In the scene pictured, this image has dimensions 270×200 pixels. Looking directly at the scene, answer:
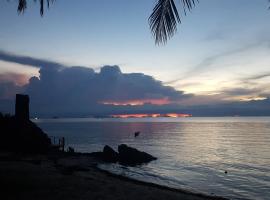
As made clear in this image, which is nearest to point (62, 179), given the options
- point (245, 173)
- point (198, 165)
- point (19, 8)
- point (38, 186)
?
point (38, 186)

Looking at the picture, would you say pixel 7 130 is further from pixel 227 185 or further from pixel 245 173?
pixel 245 173

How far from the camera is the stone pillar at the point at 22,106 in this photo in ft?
131

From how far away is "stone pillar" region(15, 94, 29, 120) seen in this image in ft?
131

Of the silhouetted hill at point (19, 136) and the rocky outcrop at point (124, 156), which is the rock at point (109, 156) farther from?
the silhouetted hill at point (19, 136)

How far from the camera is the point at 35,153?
41.2 meters

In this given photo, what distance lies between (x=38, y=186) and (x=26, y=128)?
24.6 metres

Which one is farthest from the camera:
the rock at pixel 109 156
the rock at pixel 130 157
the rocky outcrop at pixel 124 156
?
the rock at pixel 130 157

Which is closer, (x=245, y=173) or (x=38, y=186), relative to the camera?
(x=38, y=186)

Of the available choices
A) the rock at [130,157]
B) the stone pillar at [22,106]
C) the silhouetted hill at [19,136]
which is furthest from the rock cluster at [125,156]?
the stone pillar at [22,106]

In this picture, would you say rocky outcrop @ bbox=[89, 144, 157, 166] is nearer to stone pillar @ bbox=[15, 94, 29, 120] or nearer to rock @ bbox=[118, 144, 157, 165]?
rock @ bbox=[118, 144, 157, 165]

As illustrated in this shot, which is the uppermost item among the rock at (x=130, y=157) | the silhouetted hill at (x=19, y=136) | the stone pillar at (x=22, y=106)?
the stone pillar at (x=22, y=106)

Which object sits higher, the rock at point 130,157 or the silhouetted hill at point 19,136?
Answer: the silhouetted hill at point 19,136

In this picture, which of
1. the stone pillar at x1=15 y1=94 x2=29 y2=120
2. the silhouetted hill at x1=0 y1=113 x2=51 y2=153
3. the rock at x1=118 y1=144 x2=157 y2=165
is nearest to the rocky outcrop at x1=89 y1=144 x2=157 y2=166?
the rock at x1=118 y1=144 x2=157 y2=165

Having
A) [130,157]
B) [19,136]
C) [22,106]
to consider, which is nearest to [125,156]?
[130,157]
